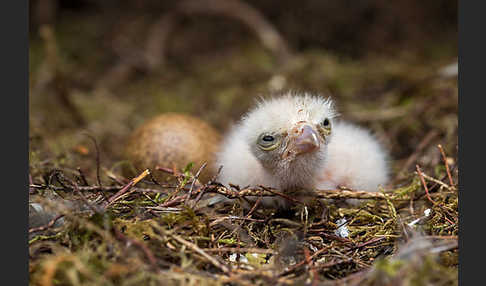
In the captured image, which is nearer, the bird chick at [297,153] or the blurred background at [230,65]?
the bird chick at [297,153]

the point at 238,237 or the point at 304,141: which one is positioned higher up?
the point at 304,141

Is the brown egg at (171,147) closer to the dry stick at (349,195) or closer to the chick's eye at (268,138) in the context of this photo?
the chick's eye at (268,138)

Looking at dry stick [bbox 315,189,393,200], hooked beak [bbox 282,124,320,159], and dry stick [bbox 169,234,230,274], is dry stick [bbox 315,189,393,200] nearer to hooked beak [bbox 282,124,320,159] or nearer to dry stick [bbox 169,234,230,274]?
hooked beak [bbox 282,124,320,159]

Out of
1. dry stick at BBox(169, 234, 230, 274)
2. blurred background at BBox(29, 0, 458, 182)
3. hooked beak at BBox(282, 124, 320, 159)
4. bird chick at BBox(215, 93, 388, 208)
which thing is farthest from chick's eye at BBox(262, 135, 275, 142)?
blurred background at BBox(29, 0, 458, 182)

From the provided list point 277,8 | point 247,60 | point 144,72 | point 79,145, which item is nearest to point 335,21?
point 277,8

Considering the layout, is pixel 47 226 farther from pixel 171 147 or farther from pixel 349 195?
pixel 349 195

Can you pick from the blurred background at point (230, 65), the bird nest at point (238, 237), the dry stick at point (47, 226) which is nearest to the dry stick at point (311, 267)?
the bird nest at point (238, 237)

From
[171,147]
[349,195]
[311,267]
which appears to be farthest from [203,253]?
[171,147]
